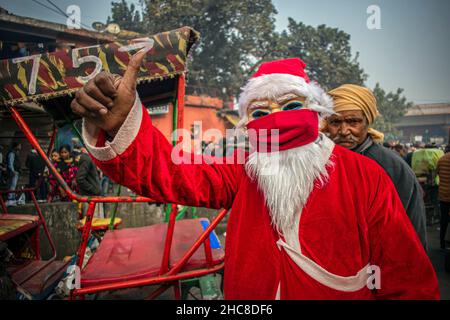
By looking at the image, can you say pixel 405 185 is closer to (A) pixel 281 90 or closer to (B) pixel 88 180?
(A) pixel 281 90

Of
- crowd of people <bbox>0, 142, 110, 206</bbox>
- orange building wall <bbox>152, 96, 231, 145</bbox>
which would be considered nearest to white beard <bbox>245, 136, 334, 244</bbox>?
crowd of people <bbox>0, 142, 110, 206</bbox>

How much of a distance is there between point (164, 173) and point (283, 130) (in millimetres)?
596

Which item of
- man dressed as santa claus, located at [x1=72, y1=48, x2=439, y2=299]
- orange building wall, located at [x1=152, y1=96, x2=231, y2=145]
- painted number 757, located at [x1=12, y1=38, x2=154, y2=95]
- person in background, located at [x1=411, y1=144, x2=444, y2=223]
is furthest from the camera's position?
orange building wall, located at [x1=152, y1=96, x2=231, y2=145]

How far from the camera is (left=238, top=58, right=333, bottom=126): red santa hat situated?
1453 mm

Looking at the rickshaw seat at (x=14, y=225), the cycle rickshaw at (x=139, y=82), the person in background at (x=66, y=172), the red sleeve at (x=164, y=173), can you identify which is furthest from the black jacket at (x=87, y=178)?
the red sleeve at (x=164, y=173)

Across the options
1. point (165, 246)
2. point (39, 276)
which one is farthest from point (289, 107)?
point (39, 276)

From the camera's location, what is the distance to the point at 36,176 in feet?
26.4

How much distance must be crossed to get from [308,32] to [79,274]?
3039cm

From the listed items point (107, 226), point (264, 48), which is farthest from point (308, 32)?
point (107, 226)

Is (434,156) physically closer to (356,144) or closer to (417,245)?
(356,144)

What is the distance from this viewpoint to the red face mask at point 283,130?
53.4 inches

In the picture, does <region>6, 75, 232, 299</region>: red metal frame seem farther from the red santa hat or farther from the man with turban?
the man with turban

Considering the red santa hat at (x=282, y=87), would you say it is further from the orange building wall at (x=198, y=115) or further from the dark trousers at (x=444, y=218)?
the orange building wall at (x=198, y=115)

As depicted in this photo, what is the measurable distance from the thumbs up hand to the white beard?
69 cm
